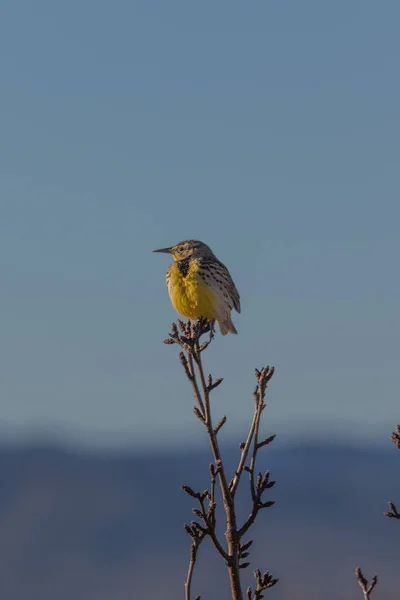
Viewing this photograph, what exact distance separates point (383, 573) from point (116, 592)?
41593 mm

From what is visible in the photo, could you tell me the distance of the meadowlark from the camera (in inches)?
416

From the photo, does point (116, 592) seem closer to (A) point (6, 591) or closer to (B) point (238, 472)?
(A) point (6, 591)

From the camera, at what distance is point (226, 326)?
11.3 metres

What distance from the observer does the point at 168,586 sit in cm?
17800

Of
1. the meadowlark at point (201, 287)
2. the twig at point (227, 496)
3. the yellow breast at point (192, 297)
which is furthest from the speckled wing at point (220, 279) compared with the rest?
the twig at point (227, 496)

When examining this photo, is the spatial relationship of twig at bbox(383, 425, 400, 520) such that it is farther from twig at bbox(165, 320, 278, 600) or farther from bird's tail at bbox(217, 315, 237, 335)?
bird's tail at bbox(217, 315, 237, 335)

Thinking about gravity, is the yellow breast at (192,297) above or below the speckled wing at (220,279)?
below

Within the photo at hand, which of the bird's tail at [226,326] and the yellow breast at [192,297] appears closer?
the yellow breast at [192,297]

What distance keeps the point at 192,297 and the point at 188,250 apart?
1.11 meters

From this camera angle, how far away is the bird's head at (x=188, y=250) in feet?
37.7

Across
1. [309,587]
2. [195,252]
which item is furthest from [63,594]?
[195,252]

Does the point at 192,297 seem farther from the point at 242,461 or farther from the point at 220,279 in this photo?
the point at 242,461

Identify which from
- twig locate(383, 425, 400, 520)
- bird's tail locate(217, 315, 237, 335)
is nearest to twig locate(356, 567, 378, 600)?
twig locate(383, 425, 400, 520)

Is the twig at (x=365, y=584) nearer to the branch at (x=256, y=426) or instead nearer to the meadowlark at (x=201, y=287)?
the branch at (x=256, y=426)
